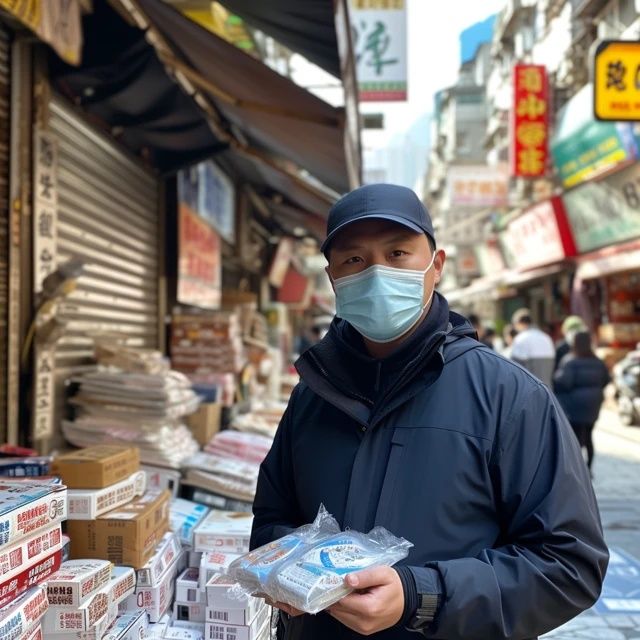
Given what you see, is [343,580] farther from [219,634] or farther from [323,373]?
[219,634]

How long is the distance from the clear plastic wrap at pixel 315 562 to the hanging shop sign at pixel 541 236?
1615 cm

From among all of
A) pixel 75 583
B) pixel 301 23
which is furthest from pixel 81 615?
pixel 301 23

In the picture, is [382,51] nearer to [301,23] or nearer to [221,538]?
[301,23]

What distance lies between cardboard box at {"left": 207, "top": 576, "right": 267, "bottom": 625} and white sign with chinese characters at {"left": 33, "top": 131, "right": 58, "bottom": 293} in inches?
82.4

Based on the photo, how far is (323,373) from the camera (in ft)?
5.82

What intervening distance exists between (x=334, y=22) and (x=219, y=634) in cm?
312

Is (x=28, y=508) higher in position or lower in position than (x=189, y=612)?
higher

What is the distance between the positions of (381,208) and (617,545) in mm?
4988

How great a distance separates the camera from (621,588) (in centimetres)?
448

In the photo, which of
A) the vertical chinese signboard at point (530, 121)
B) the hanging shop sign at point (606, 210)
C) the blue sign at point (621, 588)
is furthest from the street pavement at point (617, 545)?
the vertical chinese signboard at point (530, 121)

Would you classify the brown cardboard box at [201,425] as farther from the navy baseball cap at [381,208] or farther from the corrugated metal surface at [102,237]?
the navy baseball cap at [381,208]

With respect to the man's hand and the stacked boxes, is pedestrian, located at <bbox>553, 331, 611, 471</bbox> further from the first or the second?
the man's hand

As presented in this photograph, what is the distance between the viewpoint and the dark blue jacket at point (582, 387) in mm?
7566

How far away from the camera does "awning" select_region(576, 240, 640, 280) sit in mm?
12789
